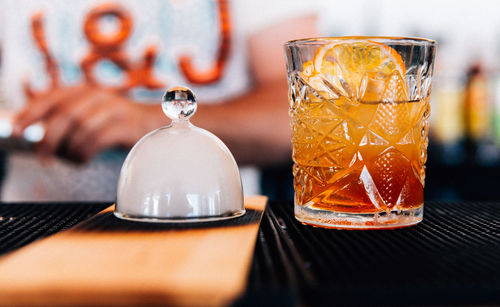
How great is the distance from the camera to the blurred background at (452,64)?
2.48 metres

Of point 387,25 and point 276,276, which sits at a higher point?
point 387,25

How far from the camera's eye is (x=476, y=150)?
2.56m

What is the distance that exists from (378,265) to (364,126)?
8.0 inches

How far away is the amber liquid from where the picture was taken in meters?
0.60

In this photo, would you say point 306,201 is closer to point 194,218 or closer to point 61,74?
point 194,218

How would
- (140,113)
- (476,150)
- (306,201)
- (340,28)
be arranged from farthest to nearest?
(340,28) < (476,150) < (140,113) < (306,201)

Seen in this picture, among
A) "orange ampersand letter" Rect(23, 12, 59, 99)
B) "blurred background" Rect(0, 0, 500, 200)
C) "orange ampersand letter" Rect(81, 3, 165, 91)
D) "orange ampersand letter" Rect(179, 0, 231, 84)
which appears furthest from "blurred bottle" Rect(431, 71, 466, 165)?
"orange ampersand letter" Rect(23, 12, 59, 99)

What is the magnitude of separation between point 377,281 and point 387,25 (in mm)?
2785

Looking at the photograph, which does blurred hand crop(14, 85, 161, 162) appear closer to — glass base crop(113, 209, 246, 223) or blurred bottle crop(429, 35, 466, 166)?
glass base crop(113, 209, 246, 223)

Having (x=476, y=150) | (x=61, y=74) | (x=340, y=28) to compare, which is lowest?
(x=476, y=150)

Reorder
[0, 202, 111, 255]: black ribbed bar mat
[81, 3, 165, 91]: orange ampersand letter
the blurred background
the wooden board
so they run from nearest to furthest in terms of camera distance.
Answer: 1. the wooden board
2. [0, 202, 111, 255]: black ribbed bar mat
3. [81, 3, 165, 91]: orange ampersand letter
4. the blurred background

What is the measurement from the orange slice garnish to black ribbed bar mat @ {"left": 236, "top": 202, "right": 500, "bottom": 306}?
0.14 metres

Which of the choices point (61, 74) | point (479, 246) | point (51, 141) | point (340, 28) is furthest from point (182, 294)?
point (340, 28)

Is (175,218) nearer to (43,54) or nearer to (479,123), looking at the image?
(43,54)
